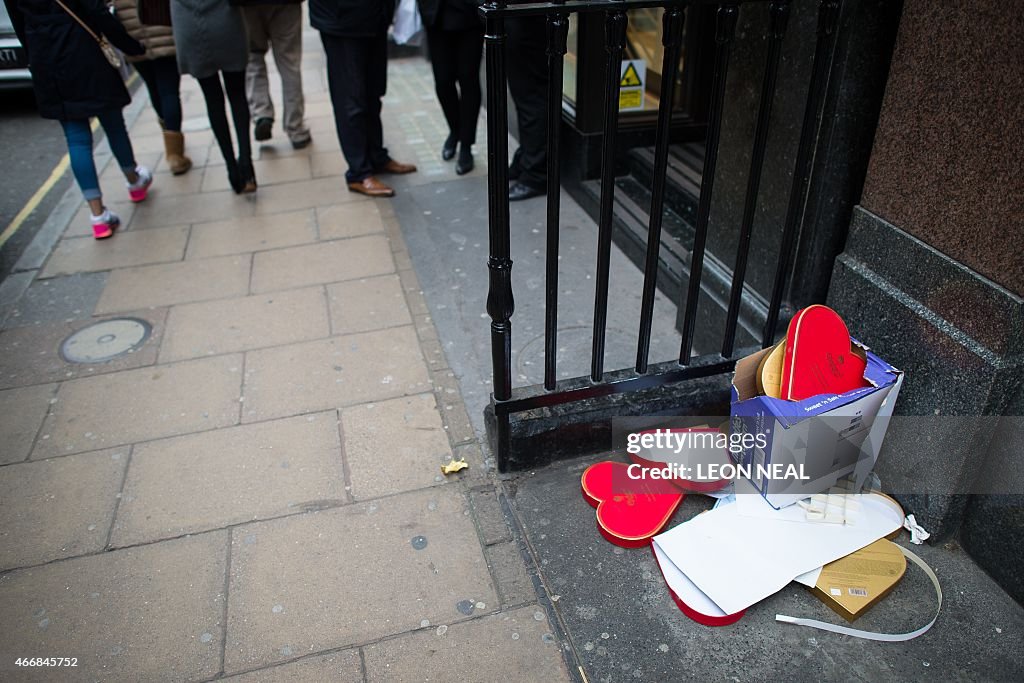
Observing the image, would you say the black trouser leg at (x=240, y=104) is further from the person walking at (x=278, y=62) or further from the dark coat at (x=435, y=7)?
the dark coat at (x=435, y=7)

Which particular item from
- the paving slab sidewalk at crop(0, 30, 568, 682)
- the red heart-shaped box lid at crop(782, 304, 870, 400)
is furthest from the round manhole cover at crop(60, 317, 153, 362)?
the red heart-shaped box lid at crop(782, 304, 870, 400)

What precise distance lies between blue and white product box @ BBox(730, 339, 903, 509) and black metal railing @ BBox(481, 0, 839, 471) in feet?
1.14

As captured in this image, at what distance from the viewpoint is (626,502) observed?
101 inches

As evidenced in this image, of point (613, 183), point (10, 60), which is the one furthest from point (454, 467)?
point (10, 60)

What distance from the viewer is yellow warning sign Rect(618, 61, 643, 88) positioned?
15.5 feet

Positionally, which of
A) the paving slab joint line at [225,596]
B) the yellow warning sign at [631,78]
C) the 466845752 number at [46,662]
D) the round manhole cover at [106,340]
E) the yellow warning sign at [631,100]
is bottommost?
the round manhole cover at [106,340]

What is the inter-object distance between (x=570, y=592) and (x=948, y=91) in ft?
6.00

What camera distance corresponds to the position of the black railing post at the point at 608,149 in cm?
206

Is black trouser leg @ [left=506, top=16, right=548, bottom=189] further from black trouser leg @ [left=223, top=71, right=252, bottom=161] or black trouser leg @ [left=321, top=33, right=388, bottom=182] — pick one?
black trouser leg @ [left=223, top=71, right=252, bottom=161]

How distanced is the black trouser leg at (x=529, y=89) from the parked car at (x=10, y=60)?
201 inches

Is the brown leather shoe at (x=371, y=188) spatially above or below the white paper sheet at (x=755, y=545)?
below

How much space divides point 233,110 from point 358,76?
1.05 meters

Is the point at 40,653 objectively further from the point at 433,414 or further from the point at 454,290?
the point at 454,290

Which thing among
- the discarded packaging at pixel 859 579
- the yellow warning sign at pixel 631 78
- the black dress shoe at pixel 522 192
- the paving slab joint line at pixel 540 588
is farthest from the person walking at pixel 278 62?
the discarded packaging at pixel 859 579
